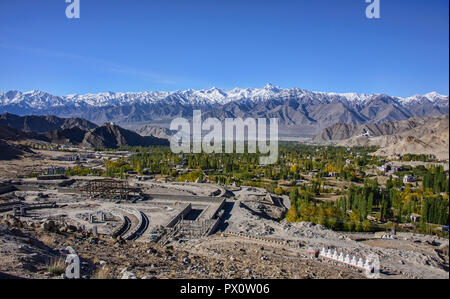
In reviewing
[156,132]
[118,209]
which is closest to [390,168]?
[118,209]

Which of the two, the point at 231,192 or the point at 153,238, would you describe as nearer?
the point at 153,238

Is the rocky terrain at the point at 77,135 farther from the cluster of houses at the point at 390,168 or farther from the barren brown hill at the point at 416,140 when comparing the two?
the cluster of houses at the point at 390,168

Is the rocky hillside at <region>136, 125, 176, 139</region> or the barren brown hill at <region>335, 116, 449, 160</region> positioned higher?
the rocky hillside at <region>136, 125, 176, 139</region>

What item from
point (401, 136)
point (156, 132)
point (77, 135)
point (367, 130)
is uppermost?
point (156, 132)

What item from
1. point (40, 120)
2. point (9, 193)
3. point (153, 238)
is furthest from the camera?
point (40, 120)

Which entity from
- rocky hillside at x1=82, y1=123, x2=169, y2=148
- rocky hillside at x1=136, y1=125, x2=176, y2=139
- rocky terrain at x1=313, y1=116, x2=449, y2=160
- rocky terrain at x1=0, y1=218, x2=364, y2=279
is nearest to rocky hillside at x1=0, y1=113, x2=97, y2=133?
rocky hillside at x1=82, y1=123, x2=169, y2=148

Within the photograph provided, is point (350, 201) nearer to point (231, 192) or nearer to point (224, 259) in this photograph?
point (231, 192)

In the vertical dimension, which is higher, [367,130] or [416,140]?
[367,130]

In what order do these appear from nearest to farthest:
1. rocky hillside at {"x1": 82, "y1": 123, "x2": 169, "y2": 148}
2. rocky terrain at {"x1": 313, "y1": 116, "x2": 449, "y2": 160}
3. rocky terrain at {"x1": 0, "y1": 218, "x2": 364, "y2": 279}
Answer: rocky terrain at {"x1": 313, "y1": 116, "x2": 449, "y2": 160} < rocky terrain at {"x1": 0, "y1": 218, "x2": 364, "y2": 279} < rocky hillside at {"x1": 82, "y1": 123, "x2": 169, "y2": 148}

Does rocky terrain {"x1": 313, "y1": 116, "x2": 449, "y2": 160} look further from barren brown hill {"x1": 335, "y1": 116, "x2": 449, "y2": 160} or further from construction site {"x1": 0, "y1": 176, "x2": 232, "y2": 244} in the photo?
construction site {"x1": 0, "y1": 176, "x2": 232, "y2": 244}

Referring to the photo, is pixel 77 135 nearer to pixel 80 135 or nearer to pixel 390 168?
pixel 80 135
